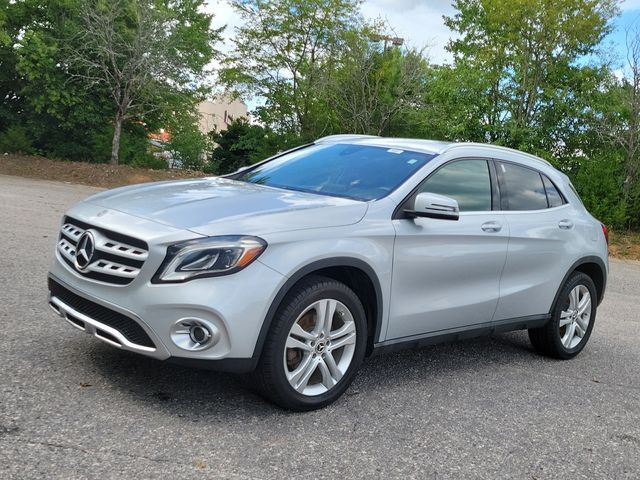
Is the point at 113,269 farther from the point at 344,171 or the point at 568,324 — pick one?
the point at 568,324

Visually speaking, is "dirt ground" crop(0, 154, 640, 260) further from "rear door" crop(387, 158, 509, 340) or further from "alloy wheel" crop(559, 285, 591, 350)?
"rear door" crop(387, 158, 509, 340)

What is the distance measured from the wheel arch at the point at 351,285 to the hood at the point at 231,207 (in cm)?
24

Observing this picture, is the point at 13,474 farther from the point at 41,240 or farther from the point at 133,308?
the point at 41,240

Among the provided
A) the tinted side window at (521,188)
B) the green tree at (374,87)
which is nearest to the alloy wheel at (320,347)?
the tinted side window at (521,188)

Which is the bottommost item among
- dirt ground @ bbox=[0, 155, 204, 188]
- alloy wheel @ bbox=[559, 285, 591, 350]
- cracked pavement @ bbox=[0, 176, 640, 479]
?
dirt ground @ bbox=[0, 155, 204, 188]

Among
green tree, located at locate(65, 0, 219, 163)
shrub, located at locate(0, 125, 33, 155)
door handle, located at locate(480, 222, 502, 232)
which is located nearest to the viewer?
door handle, located at locate(480, 222, 502, 232)

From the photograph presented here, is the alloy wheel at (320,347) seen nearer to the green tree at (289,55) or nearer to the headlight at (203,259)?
the headlight at (203,259)

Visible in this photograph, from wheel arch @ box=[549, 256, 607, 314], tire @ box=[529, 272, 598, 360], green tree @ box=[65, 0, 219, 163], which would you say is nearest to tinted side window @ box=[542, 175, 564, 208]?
wheel arch @ box=[549, 256, 607, 314]

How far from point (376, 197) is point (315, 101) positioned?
27.0 meters

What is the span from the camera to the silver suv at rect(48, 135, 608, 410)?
341cm

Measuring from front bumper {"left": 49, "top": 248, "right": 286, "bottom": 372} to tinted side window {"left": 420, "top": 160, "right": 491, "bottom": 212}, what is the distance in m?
1.55

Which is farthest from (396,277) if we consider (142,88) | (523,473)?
(142,88)

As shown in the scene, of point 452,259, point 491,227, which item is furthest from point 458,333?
point 491,227

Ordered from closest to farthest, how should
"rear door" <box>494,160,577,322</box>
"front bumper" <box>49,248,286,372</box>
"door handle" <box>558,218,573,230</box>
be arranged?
1. "front bumper" <box>49,248,286,372</box>
2. "rear door" <box>494,160,577,322</box>
3. "door handle" <box>558,218,573,230</box>
